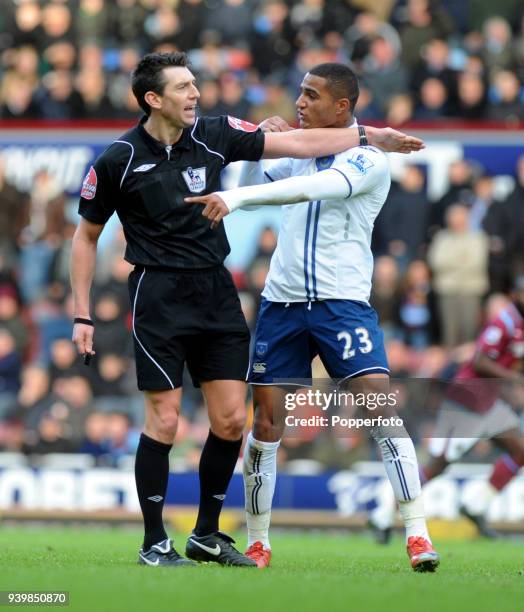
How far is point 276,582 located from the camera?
7258 mm

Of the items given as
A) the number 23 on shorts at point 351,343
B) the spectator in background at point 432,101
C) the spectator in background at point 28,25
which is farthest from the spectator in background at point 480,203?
the number 23 on shorts at point 351,343

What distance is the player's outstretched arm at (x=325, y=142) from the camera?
8.34 metres

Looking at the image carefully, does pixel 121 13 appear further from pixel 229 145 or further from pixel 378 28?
pixel 229 145

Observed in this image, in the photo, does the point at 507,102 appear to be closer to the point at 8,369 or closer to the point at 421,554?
the point at 8,369

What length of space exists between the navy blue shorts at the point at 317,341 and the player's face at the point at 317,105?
102 centimetres

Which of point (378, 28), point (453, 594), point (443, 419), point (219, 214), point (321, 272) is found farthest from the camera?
point (378, 28)

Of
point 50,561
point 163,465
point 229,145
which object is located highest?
point 229,145

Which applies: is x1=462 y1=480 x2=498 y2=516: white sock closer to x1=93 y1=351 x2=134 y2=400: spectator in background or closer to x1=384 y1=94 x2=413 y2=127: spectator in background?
x1=93 y1=351 x2=134 y2=400: spectator in background

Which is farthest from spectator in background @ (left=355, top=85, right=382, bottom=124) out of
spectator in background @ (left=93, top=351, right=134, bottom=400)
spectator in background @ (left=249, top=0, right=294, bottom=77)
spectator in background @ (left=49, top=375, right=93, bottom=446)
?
spectator in background @ (left=49, top=375, right=93, bottom=446)

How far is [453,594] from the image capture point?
6.91 metres

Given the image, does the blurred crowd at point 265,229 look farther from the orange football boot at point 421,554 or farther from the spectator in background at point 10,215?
the orange football boot at point 421,554

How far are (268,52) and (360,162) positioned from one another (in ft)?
39.7

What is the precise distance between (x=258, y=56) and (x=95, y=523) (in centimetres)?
752

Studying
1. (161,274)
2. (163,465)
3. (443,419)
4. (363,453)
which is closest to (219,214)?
(161,274)
